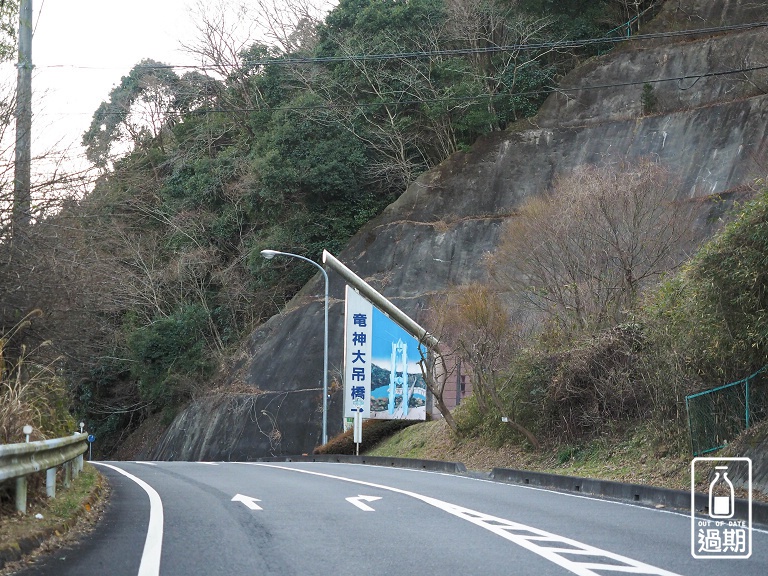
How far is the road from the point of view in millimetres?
7359

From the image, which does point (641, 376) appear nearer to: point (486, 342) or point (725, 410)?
point (725, 410)

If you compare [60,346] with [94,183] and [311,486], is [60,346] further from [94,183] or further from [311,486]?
[311,486]

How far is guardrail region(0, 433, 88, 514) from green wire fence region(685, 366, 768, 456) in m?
10.3

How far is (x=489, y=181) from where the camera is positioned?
45.3 meters

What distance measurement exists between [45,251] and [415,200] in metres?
32.2

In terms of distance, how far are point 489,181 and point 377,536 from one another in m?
37.4

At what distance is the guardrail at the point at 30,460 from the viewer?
841 cm

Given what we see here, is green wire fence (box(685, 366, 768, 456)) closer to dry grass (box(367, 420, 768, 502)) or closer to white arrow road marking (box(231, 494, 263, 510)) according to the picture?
dry grass (box(367, 420, 768, 502))

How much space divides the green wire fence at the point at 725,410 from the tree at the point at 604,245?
7004mm

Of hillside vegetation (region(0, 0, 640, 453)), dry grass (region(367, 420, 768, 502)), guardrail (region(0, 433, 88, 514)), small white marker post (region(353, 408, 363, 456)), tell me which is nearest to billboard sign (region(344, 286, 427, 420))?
small white marker post (region(353, 408, 363, 456))

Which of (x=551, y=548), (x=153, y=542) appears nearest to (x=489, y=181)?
(x=551, y=548)

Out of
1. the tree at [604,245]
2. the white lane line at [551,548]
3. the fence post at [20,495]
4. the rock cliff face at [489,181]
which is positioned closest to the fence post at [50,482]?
the fence post at [20,495]

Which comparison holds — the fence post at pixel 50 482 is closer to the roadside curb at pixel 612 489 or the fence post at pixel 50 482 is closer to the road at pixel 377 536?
the road at pixel 377 536

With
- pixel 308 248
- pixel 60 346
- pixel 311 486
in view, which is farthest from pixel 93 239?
pixel 308 248
